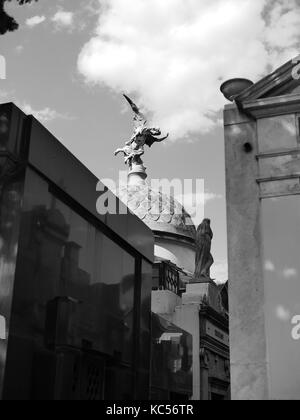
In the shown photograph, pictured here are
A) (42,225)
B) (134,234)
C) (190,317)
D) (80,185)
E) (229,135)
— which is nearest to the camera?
(42,225)

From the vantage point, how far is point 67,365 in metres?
8.83

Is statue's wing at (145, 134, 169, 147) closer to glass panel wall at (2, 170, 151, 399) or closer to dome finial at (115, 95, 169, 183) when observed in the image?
dome finial at (115, 95, 169, 183)

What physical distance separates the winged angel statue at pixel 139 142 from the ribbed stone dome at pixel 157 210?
1.64 meters

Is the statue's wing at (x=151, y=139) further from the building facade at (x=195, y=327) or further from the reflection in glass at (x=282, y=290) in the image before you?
the reflection in glass at (x=282, y=290)

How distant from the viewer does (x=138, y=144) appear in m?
27.6

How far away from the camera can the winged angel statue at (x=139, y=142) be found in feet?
89.1

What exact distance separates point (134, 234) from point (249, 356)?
16.6 ft

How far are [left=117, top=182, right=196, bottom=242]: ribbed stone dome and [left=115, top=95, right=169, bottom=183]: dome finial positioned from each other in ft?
3.00

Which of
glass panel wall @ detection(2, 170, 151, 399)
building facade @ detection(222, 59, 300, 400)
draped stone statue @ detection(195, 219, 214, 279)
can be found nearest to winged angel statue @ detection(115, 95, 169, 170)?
draped stone statue @ detection(195, 219, 214, 279)

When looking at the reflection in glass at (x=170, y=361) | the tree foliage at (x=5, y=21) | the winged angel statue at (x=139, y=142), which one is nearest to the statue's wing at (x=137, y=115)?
the winged angel statue at (x=139, y=142)

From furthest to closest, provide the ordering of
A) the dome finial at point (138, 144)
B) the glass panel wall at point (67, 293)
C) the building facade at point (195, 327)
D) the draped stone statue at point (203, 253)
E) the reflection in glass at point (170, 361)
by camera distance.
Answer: the dome finial at point (138, 144) < the draped stone statue at point (203, 253) < the building facade at point (195, 327) < the reflection in glass at point (170, 361) < the glass panel wall at point (67, 293)
